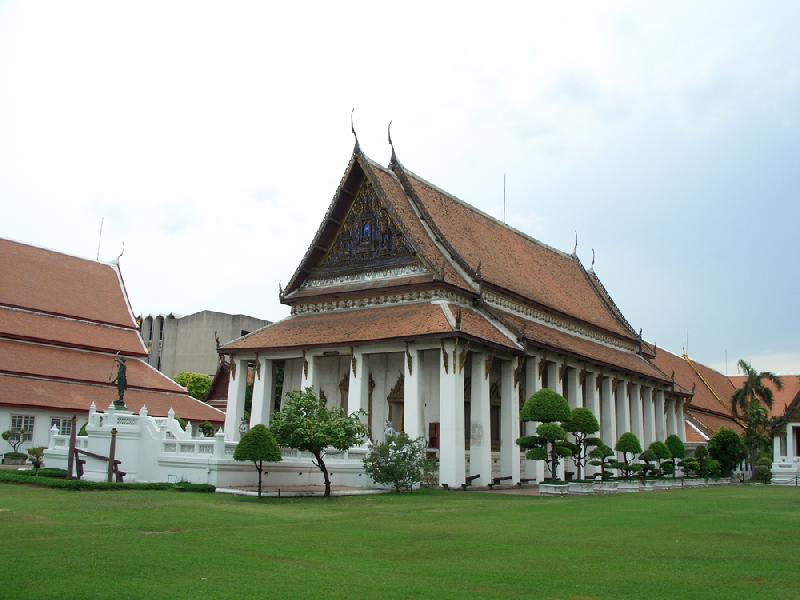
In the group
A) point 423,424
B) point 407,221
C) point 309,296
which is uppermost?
point 407,221

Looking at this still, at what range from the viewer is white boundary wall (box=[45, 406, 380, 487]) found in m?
20.7

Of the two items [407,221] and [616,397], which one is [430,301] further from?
[616,397]

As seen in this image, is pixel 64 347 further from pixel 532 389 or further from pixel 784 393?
pixel 784 393

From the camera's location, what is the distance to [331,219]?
30875mm

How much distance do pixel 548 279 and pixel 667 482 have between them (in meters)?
12.5

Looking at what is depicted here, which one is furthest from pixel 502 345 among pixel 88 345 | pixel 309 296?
pixel 88 345

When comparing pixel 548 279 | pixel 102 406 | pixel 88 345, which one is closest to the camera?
pixel 102 406

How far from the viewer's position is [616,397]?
39469 millimetres

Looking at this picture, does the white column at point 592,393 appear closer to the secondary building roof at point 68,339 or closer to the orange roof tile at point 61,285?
the secondary building roof at point 68,339

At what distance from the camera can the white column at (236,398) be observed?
2991cm

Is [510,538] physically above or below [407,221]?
below

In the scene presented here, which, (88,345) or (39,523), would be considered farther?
(88,345)

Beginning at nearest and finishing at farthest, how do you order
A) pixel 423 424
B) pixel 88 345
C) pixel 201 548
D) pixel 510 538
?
pixel 201 548, pixel 510 538, pixel 423 424, pixel 88 345

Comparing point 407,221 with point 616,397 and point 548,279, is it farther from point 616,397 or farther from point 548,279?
point 616,397
